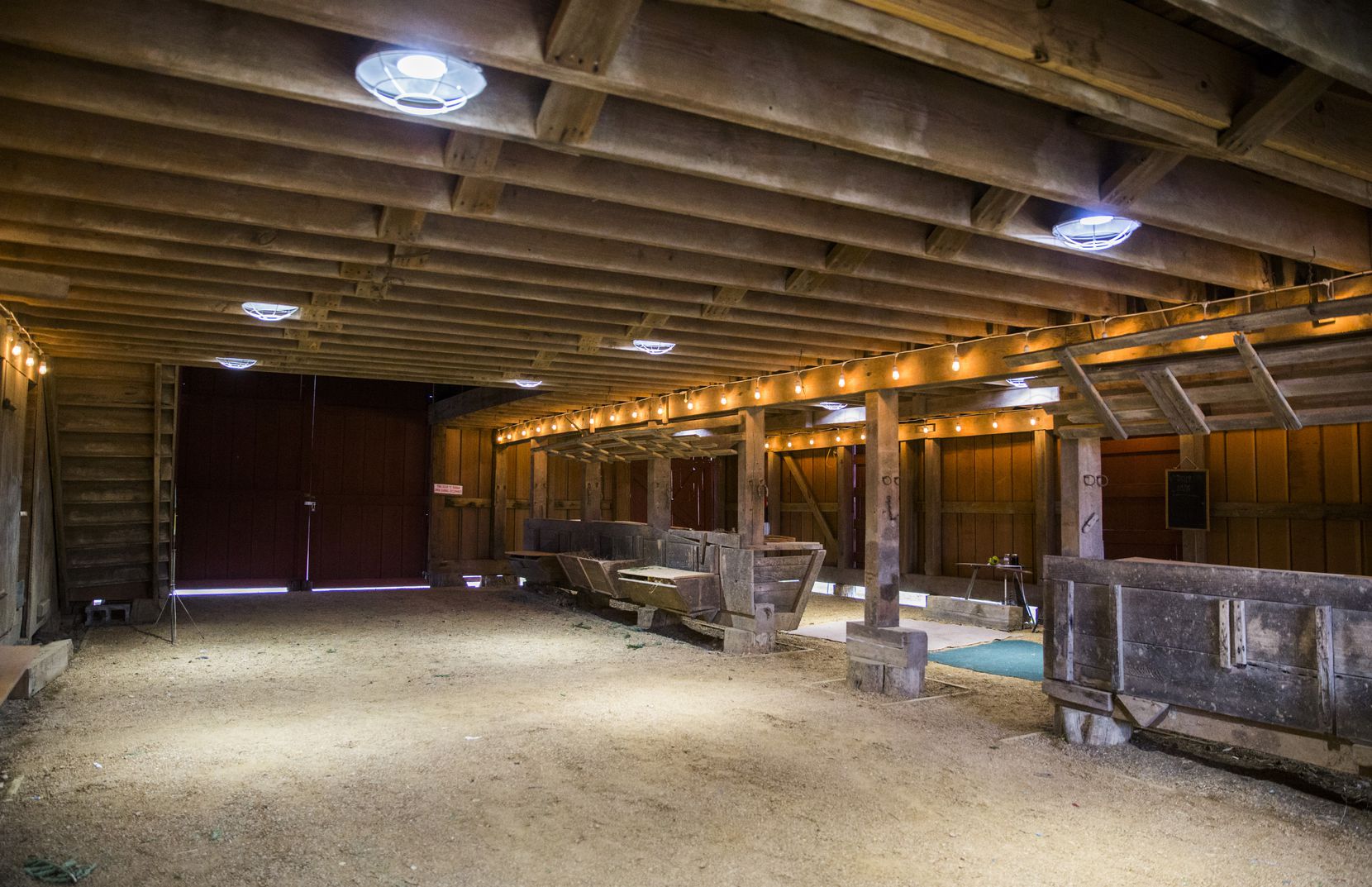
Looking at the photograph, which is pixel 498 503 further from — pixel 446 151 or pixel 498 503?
pixel 446 151

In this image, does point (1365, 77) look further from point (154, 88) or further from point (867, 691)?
point (867, 691)

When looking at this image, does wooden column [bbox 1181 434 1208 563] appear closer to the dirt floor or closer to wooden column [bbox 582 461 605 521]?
the dirt floor

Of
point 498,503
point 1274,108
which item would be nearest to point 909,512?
point 498,503

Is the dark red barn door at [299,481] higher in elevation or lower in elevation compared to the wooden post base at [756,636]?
higher

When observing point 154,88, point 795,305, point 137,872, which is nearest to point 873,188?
point 795,305

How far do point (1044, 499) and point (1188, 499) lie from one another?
294 cm

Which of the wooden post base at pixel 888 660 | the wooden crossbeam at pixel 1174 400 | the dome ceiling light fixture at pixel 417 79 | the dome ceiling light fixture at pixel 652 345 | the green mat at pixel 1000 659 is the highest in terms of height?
the dome ceiling light fixture at pixel 417 79

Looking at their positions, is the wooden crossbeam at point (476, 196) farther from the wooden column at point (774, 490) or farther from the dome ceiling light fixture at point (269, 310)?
the wooden column at point (774, 490)

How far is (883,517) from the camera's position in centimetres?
862

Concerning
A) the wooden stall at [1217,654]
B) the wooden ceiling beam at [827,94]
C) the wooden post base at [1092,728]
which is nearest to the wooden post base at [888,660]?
the wooden stall at [1217,654]

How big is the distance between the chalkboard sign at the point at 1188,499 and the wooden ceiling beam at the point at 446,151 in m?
5.91

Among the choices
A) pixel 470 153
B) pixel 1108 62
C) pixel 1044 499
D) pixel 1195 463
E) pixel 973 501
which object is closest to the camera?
pixel 1108 62

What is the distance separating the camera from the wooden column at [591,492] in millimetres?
15852

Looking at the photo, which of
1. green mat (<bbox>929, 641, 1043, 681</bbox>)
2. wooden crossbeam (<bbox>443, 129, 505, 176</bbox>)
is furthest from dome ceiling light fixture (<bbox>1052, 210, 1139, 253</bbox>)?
green mat (<bbox>929, 641, 1043, 681</bbox>)
